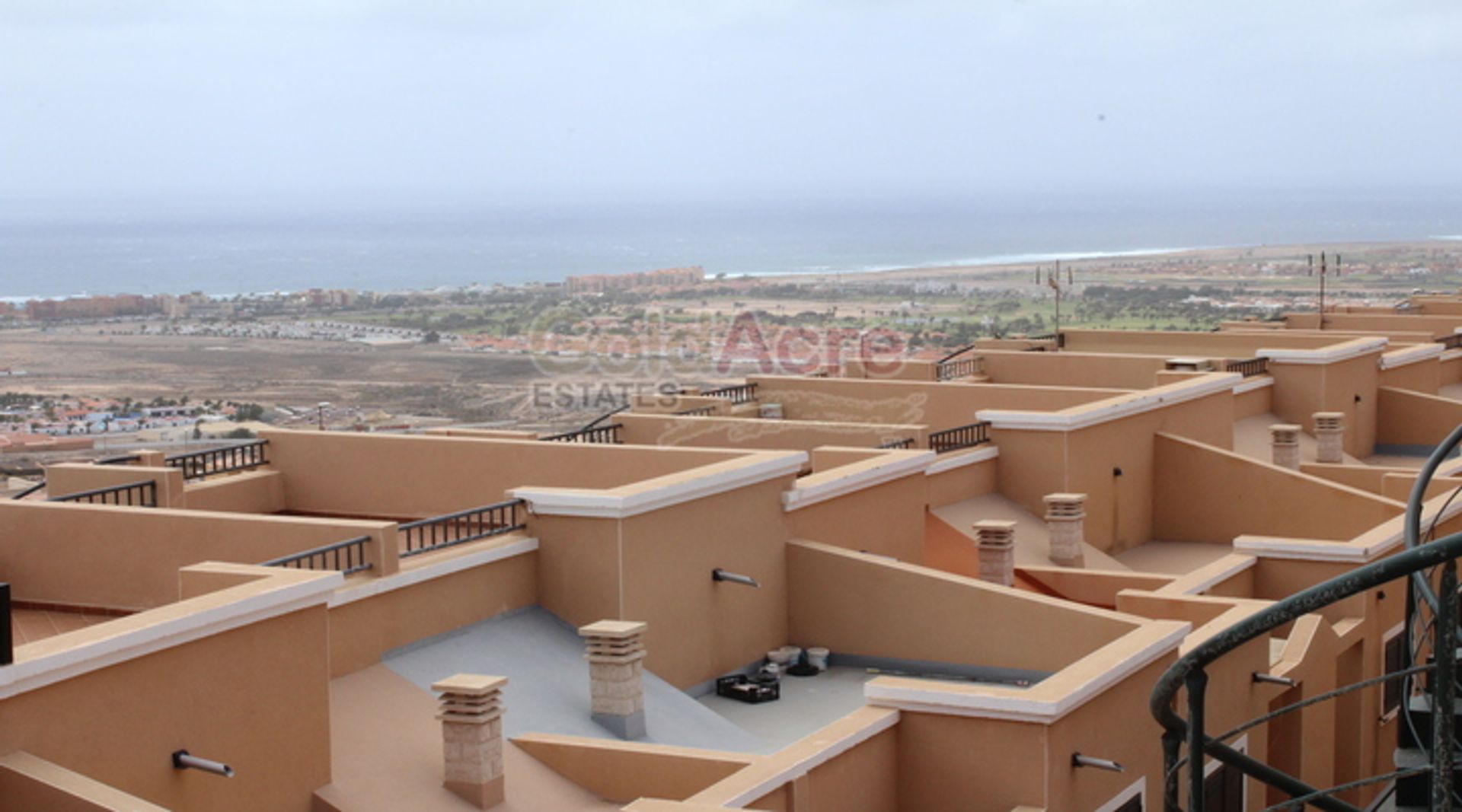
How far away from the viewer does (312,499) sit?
1938 cm

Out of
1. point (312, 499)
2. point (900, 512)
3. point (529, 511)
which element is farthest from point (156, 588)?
point (900, 512)

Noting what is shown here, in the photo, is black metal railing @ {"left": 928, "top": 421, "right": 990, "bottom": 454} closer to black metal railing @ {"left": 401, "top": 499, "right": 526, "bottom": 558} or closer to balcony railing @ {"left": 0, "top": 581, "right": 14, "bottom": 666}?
black metal railing @ {"left": 401, "top": 499, "right": 526, "bottom": 558}

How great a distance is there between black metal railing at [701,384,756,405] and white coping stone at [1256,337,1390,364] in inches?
357

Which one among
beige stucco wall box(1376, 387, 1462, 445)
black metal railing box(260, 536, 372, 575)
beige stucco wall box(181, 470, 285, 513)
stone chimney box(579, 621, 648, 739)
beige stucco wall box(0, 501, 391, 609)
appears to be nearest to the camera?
black metal railing box(260, 536, 372, 575)

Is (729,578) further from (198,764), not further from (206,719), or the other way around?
(198,764)

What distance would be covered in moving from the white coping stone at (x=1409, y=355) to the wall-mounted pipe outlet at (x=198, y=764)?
1009 inches

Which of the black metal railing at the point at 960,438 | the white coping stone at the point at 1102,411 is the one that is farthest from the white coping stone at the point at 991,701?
the white coping stone at the point at 1102,411

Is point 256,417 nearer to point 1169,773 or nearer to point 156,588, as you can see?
point 156,588

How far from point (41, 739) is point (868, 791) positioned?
5251mm

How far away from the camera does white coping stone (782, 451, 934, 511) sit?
56.9 ft

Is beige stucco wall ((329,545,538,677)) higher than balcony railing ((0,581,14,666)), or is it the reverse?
balcony railing ((0,581,14,666))

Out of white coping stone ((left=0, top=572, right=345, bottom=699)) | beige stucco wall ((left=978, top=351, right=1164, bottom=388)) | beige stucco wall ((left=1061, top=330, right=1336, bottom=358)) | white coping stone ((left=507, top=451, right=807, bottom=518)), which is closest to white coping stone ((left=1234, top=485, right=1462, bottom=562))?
white coping stone ((left=507, top=451, right=807, bottom=518))

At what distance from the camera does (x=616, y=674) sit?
13766mm

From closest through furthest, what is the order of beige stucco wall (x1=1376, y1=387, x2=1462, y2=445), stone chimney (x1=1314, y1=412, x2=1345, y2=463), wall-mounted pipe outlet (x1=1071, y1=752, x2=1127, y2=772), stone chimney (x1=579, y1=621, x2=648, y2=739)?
1. wall-mounted pipe outlet (x1=1071, y1=752, x2=1127, y2=772)
2. stone chimney (x1=579, y1=621, x2=648, y2=739)
3. stone chimney (x1=1314, y1=412, x2=1345, y2=463)
4. beige stucco wall (x1=1376, y1=387, x2=1462, y2=445)
